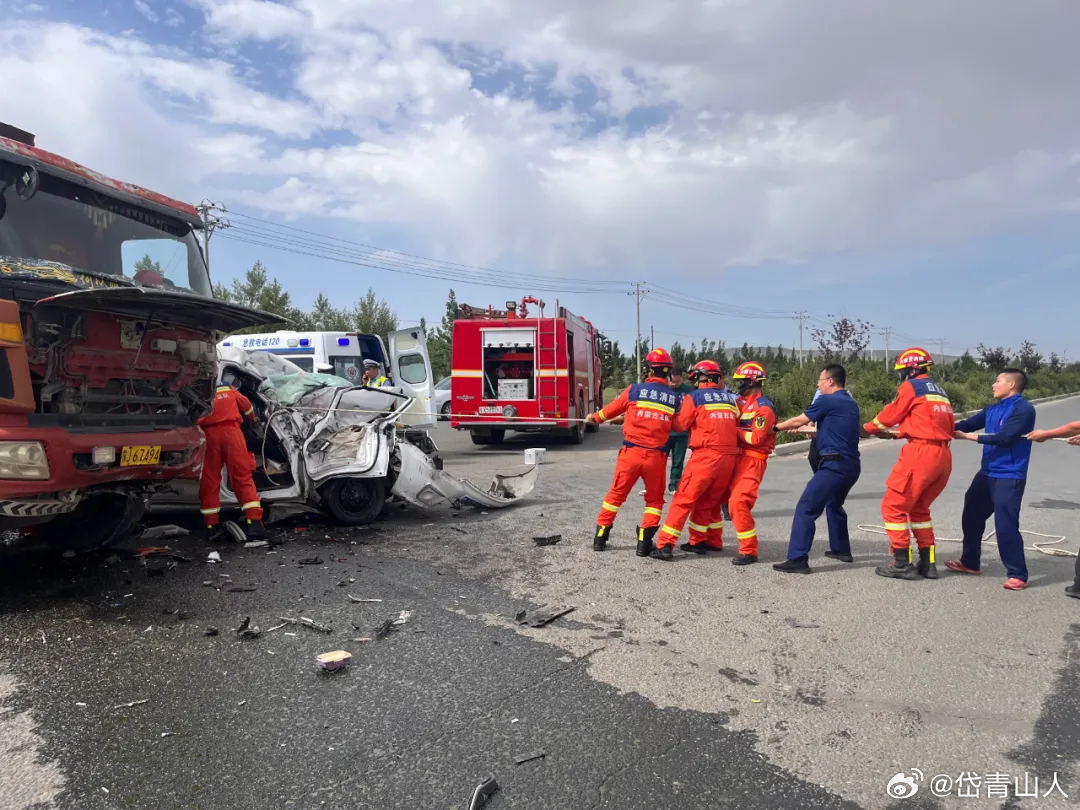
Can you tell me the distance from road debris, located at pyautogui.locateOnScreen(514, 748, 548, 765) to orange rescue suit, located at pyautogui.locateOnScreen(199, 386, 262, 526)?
4.44 meters

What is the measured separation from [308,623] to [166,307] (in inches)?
87.9

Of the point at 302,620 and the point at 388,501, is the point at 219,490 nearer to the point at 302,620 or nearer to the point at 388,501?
the point at 388,501

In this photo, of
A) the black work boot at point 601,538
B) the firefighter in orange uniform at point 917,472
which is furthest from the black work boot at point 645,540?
the firefighter in orange uniform at point 917,472

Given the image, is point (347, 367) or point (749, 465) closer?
point (749, 465)

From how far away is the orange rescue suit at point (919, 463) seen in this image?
5395 mm

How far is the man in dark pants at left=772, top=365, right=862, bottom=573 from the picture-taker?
571cm

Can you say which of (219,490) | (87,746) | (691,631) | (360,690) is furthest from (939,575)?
(219,490)

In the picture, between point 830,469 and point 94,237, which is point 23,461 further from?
point 830,469

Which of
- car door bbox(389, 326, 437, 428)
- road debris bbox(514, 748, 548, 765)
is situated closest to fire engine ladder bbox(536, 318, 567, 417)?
car door bbox(389, 326, 437, 428)

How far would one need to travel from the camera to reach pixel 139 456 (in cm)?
479

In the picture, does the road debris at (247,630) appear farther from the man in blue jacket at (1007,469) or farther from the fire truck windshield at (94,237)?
the man in blue jacket at (1007,469)

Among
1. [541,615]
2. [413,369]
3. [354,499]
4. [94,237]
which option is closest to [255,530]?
[354,499]

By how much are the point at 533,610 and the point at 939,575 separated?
316cm

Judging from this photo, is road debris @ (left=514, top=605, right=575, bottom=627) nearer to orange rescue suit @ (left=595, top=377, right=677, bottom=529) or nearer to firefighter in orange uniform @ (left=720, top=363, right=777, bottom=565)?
orange rescue suit @ (left=595, top=377, right=677, bottom=529)
